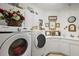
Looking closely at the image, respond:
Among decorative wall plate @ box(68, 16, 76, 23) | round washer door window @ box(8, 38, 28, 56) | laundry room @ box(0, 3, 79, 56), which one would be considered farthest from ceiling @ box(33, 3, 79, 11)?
round washer door window @ box(8, 38, 28, 56)

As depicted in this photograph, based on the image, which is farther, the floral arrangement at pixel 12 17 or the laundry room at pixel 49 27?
the laundry room at pixel 49 27

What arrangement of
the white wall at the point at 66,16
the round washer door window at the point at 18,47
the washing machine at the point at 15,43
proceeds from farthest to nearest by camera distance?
1. the white wall at the point at 66,16
2. the round washer door window at the point at 18,47
3. the washing machine at the point at 15,43

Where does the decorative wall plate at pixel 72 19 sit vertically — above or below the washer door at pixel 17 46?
above

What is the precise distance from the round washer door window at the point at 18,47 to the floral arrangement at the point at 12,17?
0.73 ft

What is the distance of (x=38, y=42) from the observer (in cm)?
186

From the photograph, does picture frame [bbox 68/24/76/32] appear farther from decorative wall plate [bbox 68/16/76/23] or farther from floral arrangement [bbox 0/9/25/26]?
floral arrangement [bbox 0/9/25/26]

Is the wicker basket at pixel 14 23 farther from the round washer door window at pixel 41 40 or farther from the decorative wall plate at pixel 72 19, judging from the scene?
the decorative wall plate at pixel 72 19

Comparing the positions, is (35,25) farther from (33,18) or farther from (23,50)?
(23,50)

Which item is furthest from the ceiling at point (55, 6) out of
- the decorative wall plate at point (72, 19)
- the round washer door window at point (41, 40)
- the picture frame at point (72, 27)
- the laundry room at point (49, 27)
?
the round washer door window at point (41, 40)

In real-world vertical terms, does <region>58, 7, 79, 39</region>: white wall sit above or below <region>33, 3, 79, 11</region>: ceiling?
below

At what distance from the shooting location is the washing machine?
1.55 metres

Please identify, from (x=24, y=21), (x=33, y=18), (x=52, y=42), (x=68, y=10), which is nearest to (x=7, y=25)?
(x=24, y=21)

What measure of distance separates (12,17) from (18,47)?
40cm

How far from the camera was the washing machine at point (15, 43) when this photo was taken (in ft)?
5.10
